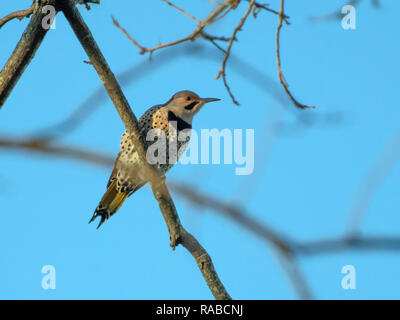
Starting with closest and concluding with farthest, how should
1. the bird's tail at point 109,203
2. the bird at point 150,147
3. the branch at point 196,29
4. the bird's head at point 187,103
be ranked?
the branch at point 196,29, the bird at point 150,147, the bird's tail at point 109,203, the bird's head at point 187,103

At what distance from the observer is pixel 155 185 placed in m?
1.95

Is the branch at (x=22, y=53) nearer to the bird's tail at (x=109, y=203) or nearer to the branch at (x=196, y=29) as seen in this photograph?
the branch at (x=196, y=29)

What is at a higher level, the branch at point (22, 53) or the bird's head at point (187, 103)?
the bird's head at point (187, 103)

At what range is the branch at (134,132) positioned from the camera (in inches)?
152

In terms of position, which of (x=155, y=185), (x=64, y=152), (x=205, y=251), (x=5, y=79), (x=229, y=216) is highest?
(x=5, y=79)

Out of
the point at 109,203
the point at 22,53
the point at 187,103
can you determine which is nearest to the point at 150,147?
the point at 109,203

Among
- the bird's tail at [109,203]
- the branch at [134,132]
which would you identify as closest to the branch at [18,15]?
the branch at [134,132]

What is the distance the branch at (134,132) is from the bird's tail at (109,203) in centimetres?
137

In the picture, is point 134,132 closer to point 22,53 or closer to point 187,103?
point 22,53

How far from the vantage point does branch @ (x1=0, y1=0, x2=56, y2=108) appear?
3932 millimetres

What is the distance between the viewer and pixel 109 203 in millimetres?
5895
